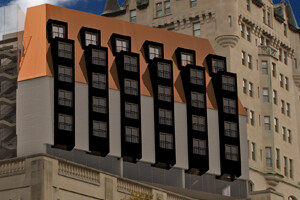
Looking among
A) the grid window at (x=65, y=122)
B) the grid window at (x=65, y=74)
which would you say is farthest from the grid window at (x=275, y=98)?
the grid window at (x=65, y=122)

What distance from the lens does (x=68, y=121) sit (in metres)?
97.9

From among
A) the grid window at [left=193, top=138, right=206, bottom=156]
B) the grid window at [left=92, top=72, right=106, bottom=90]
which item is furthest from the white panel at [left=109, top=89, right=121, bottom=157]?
the grid window at [left=193, top=138, right=206, bottom=156]

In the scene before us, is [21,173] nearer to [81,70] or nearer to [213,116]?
[81,70]

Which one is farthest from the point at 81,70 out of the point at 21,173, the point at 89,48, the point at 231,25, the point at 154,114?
the point at 231,25

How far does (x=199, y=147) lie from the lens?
108562mm

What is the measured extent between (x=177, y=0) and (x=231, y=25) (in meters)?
8.99

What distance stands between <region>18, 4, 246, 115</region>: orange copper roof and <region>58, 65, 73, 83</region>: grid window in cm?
89

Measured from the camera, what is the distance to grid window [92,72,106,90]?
101 meters

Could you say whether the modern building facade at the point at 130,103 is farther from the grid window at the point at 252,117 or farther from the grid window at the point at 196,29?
the grid window at the point at 252,117

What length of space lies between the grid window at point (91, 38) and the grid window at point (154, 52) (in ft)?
24.7

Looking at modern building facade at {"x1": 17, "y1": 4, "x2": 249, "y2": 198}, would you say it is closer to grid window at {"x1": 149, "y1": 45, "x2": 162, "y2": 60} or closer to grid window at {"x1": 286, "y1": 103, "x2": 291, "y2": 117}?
grid window at {"x1": 149, "y1": 45, "x2": 162, "y2": 60}

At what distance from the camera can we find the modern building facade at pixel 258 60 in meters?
130

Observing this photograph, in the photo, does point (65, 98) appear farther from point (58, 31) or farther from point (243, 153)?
point (243, 153)

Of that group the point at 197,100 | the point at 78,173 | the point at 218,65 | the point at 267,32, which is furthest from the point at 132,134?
the point at 267,32
